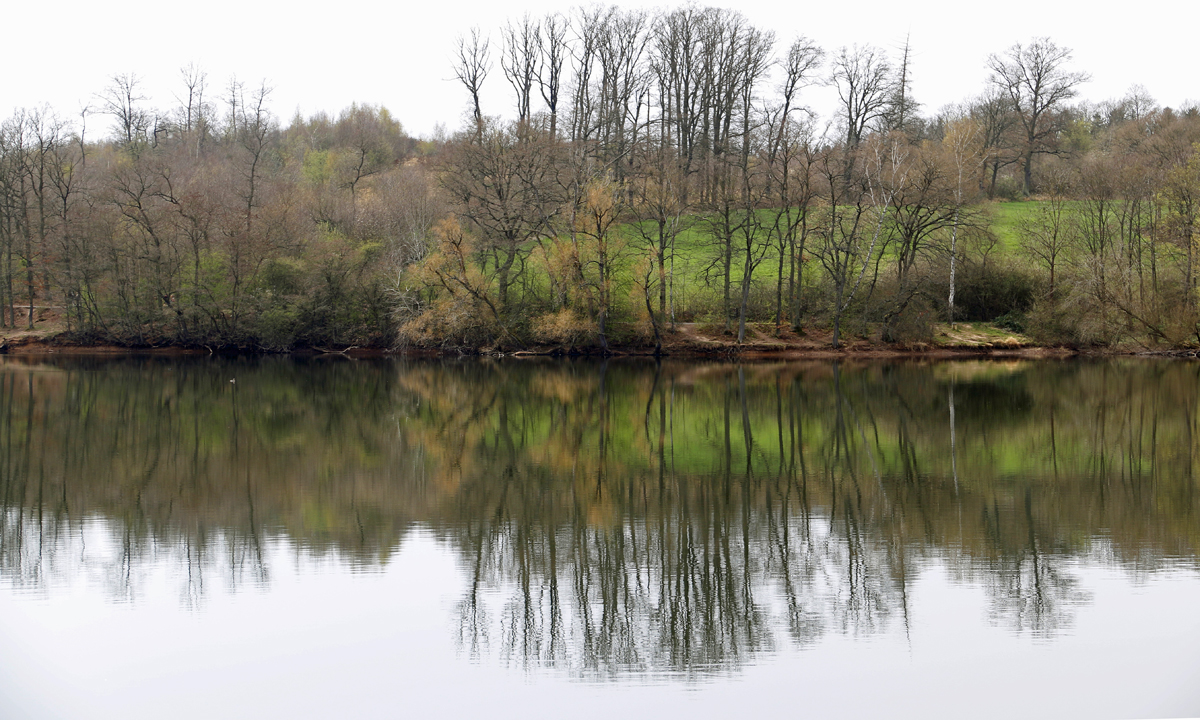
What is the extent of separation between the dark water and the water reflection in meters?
0.06

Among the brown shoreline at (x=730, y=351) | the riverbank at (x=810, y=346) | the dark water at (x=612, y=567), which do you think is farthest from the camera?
the riverbank at (x=810, y=346)

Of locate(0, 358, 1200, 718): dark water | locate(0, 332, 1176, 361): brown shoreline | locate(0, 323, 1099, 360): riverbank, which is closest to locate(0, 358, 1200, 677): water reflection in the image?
locate(0, 358, 1200, 718): dark water

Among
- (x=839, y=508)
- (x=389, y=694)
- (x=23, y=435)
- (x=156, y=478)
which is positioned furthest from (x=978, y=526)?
(x=23, y=435)

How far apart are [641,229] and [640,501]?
3495 cm

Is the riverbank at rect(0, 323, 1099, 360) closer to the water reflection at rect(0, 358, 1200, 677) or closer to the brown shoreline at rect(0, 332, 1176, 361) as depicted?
the brown shoreline at rect(0, 332, 1176, 361)

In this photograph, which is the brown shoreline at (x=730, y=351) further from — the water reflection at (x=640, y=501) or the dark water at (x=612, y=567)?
the dark water at (x=612, y=567)

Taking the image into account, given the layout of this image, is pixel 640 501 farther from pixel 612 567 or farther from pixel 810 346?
pixel 810 346

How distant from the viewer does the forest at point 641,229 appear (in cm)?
4522

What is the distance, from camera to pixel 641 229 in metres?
47.7

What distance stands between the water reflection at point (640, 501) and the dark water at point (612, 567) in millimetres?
59

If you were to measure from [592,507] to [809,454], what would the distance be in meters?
5.98

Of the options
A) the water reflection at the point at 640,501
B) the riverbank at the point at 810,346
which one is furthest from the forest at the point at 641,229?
the water reflection at the point at 640,501

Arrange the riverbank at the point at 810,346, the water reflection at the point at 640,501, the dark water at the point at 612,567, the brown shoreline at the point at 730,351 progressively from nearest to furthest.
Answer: the dark water at the point at 612,567 → the water reflection at the point at 640,501 → the brown shoreline at the point at 730,351 → the riverbank at the point at 810,346

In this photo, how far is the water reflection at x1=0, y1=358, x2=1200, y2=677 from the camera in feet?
30.8
